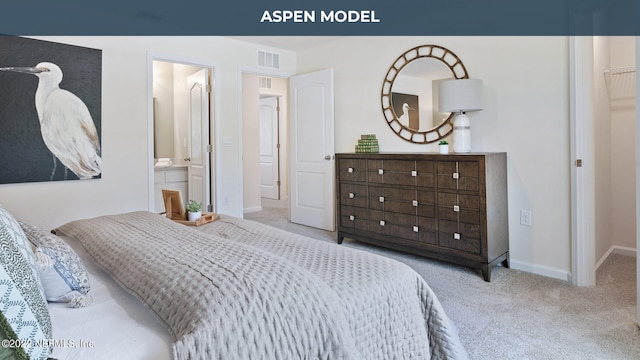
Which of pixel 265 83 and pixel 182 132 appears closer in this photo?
pixel 182 132

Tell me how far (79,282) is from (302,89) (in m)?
4.09

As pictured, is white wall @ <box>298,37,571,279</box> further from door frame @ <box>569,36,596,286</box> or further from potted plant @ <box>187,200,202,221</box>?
potted plant @ <box>187,200,202,221</box>

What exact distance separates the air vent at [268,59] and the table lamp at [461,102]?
8.10 ft

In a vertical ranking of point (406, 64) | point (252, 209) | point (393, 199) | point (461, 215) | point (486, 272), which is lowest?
point (486, 272)

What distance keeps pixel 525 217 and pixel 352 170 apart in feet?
5.32

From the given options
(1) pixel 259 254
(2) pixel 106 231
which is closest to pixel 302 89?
(2) pixel 106 231

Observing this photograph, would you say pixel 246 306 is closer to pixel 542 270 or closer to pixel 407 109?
pixel 542 270

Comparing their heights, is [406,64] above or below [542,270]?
above

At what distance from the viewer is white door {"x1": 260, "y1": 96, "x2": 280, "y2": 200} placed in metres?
7.67

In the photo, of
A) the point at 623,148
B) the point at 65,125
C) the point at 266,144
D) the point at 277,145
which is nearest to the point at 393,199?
the point at 623,148

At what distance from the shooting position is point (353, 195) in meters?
3.77

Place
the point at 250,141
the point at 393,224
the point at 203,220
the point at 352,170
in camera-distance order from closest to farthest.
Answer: the point at 203,220 → the point at 393,224 → the point at 352,170 → the point at 250,141

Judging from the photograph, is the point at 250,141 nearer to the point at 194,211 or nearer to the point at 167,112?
the point at 167,112

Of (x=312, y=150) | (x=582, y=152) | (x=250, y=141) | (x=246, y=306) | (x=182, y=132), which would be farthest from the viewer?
(x=250, y=141)
